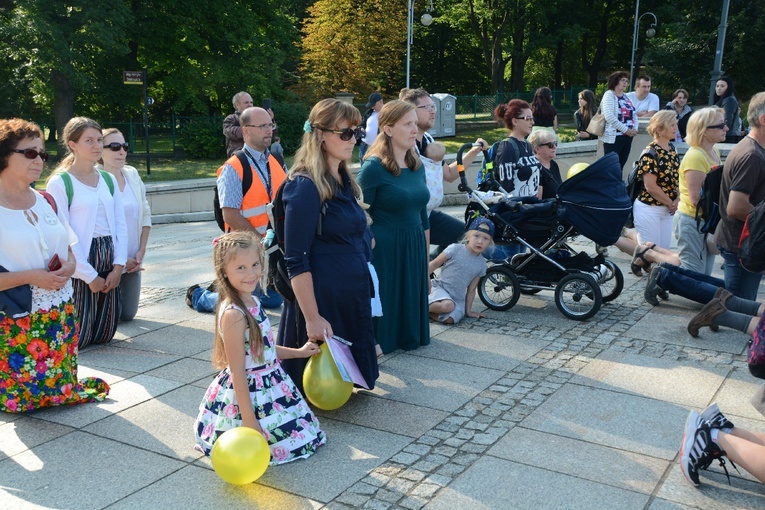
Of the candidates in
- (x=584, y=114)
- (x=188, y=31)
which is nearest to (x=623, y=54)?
(x=188, y=31)

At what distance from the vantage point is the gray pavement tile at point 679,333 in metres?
6.46

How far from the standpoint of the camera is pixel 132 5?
97.2 feet

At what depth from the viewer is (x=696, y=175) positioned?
7.29 metres

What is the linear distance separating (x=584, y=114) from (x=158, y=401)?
10952 millimetres

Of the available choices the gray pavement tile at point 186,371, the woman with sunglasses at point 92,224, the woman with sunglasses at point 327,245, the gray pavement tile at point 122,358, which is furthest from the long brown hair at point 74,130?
the woman with sunglasses at point 327,245

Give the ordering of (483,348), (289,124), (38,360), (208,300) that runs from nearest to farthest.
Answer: (38,360), (483,348), (208,300), (289,124)

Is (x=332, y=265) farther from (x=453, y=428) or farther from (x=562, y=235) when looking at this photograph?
(x=562, y=235)

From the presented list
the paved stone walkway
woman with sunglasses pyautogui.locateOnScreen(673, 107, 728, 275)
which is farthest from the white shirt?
the paved stone walkway

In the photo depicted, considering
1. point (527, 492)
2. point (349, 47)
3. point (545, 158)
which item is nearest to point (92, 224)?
point (527, 492)

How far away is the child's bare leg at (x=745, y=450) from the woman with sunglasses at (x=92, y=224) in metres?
4.71

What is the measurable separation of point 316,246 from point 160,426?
147cm

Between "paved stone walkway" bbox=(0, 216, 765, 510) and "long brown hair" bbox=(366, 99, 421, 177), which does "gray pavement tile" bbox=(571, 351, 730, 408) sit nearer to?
"paved stone walkway" bbox=(0, 216, 765, 510)

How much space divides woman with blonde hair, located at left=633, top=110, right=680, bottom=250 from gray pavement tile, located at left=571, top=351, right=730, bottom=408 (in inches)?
103

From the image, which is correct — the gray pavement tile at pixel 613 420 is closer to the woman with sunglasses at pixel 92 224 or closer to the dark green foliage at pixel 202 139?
the woman with sunglasses at pixel 92 224
